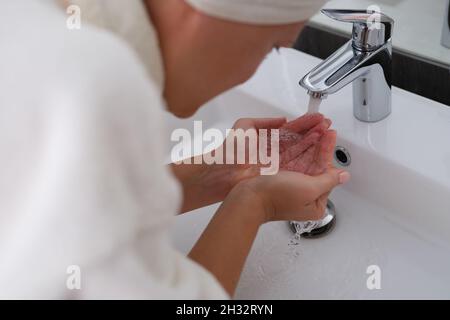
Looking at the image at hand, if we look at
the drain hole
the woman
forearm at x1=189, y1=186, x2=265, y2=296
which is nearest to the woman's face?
the woman

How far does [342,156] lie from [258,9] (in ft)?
Result: 1.10

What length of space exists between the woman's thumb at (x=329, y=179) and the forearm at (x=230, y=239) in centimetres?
7

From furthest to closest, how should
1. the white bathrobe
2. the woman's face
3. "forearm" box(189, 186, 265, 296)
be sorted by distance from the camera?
"forearm" box(189, 186, 265, 296)
the woman's face
the white bathrobe

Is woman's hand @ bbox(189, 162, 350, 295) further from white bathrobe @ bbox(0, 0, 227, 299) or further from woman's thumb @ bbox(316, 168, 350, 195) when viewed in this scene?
white bathrobe @ bbox(0, 0, 227, 299)

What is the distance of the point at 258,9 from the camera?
1.29ft

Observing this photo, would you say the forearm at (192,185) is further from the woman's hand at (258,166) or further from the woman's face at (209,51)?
the woman's face at (209,51)

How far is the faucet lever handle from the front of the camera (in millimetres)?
580

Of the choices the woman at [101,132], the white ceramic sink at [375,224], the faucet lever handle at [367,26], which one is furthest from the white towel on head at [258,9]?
the white ceramic sink at [375,224]

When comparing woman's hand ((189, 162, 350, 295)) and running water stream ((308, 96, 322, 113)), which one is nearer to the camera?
woman's hand ((189, 162, 350, 295))

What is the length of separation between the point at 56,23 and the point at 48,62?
5 cm

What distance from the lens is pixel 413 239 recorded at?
25.0 inches

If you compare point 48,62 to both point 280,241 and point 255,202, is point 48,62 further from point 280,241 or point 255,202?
point 280,241

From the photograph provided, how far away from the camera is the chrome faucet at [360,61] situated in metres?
0.59
